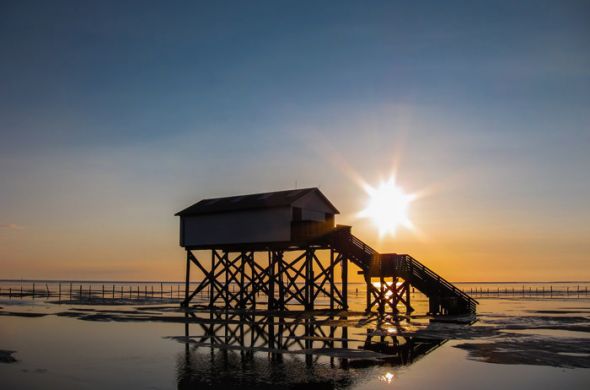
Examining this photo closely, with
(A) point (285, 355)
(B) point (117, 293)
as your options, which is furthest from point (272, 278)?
(B) point (117, 293)

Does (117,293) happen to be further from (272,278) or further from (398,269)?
(398,269)

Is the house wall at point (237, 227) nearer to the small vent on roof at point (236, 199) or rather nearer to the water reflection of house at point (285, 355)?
the small vent on roof at point (236, 199)

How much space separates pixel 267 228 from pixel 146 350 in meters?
22.0

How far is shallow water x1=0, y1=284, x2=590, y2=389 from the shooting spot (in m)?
18.4

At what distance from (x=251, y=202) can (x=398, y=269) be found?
13.1 metres

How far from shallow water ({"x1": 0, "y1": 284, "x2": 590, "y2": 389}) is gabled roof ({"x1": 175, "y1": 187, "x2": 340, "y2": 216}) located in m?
11.1

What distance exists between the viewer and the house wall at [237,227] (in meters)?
46.0

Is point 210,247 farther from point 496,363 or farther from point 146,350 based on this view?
point 496,363

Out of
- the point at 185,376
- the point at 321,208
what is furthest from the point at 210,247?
the point at 185,376

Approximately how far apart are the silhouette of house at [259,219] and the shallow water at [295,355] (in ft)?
30.9

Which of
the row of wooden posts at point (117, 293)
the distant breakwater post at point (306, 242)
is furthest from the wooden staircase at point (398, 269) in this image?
the row of wooden posts at point (117, 293)

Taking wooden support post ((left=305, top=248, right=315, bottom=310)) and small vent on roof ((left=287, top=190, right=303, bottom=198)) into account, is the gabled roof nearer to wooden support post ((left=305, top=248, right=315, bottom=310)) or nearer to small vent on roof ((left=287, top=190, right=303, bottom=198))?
small vent on roof ((left=287, top=190, right=303, bottom=198))

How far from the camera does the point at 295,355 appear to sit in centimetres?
2336

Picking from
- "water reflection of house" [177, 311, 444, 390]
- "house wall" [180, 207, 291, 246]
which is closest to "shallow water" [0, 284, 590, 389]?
"water reflection of house" [177, 311, 444, 390]
